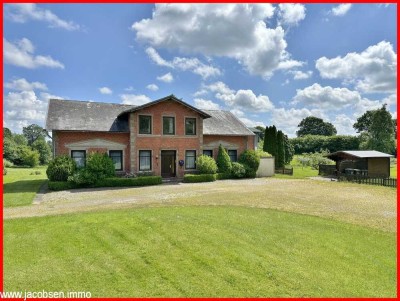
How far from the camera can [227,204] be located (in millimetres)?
12930

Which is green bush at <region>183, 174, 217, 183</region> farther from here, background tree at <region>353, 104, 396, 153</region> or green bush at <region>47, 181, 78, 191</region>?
background tree at <region>353, 104, 396, 153</region>

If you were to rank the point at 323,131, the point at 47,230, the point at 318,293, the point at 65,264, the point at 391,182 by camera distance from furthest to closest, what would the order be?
1. the point at 323,131
2. the point at 391,182
3. the point at 47,230
4. the point at 65,264
5. the point at 318,293

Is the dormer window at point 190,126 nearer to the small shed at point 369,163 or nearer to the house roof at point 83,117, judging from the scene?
the house roof at point 83,117

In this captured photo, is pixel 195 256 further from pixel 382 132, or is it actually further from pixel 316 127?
pixel 316 127

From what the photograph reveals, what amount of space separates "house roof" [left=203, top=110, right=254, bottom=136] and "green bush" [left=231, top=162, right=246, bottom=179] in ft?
11.0

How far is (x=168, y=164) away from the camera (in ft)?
79.7

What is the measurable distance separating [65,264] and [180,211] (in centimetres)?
522

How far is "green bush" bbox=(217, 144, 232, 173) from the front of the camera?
24.9m

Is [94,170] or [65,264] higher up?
[94,170]

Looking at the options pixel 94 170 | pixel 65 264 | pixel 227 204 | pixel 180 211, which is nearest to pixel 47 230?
pixel 65 264

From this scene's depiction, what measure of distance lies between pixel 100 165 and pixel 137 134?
13.9ft

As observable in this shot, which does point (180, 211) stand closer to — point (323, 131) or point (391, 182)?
point (391, 182)

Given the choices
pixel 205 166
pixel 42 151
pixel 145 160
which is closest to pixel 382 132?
pixel 205 166

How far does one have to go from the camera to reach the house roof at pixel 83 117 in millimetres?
20484
